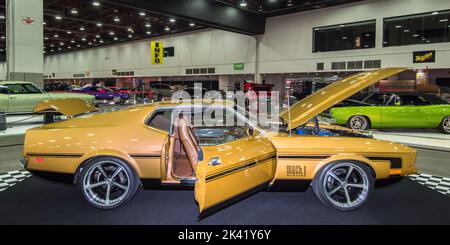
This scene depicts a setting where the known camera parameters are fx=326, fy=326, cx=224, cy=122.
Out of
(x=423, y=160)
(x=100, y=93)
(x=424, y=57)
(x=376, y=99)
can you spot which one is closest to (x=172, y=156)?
(x=423, y=160)

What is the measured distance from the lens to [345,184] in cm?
325

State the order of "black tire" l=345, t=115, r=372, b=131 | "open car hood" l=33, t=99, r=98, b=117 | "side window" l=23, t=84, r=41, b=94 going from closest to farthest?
"open car hood" l=33, t=99, r=98, b=117
"black tire" l=345, t=115, r=372, b=131
"side window" l=23, t=84, r=41, b=94

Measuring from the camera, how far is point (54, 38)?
1260 inches

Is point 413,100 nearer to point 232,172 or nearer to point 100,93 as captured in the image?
point 232,172

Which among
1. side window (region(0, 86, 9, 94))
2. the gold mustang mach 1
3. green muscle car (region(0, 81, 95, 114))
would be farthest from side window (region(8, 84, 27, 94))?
the gold mustang mach 1

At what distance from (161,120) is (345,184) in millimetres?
2141

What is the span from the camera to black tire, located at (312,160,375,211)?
3199mm

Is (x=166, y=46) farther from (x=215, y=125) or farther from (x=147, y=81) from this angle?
(x=215, y=125)

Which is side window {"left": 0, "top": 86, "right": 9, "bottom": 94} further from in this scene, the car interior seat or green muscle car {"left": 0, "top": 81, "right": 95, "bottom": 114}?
the car interior seat

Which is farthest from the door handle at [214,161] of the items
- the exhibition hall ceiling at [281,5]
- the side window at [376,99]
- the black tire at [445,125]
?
the exhibition hall ceiling at [281,5]

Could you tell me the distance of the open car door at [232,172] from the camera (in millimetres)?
2238

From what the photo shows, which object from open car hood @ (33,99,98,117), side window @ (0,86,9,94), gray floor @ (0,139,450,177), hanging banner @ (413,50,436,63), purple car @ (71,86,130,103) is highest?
hanging banner @ (413,50,436,63)

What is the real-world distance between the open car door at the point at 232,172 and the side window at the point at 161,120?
3.81ft
